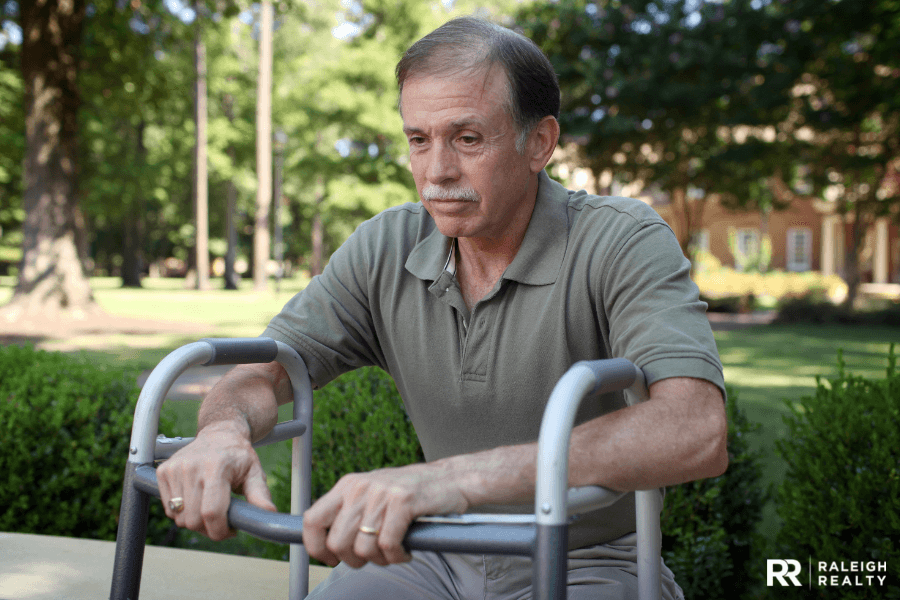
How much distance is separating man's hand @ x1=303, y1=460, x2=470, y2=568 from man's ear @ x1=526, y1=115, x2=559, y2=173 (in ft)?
3.04

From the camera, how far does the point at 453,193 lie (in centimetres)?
172

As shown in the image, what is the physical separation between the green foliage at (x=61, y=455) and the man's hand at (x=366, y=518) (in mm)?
2364

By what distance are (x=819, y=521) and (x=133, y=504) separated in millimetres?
2069

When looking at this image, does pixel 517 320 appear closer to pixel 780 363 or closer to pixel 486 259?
pixel 486 259

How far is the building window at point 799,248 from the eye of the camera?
3862 cm

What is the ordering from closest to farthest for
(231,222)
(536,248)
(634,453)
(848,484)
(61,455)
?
(634,453)
(536,248)
(848,484)
(61,455)
(231,222)

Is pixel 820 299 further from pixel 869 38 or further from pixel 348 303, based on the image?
pixel 348 303

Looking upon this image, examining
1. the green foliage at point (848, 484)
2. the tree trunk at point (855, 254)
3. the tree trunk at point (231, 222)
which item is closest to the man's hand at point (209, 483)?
the green foliage at point (848, 484)

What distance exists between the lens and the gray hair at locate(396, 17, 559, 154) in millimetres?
1637

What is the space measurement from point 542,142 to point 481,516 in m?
1.03

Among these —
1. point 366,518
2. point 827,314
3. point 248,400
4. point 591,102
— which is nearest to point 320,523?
point 366,518

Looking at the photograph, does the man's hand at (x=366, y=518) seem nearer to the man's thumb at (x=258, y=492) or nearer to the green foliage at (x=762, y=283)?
the man's thumb at (x=258, y=492)

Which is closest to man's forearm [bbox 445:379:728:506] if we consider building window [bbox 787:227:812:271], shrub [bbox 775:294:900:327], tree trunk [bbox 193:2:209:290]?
shrub [bbox 775:294:900:327]

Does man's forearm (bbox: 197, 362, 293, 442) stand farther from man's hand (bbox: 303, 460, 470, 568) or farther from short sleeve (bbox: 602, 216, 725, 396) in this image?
short sleeve (bbox: 602, 216, 725, 396)
